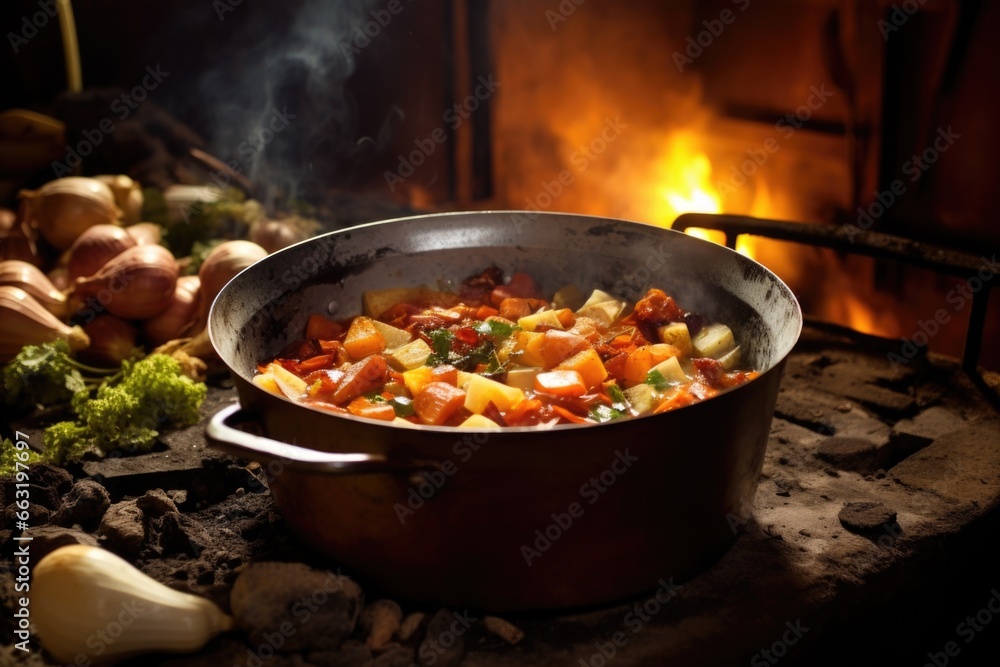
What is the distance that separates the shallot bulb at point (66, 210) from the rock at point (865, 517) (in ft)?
17.2

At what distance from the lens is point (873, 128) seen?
5.27 meters

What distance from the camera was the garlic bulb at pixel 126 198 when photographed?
6266 millimetres

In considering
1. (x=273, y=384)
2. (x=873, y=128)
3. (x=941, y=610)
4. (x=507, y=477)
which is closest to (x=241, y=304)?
(x=273, y=384)

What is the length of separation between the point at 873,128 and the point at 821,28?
79 centimetres

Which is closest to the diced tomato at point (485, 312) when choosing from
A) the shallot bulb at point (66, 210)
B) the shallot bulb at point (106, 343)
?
the shallot bulb at point (106, 343)

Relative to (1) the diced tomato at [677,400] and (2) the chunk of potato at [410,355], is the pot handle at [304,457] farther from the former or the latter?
(2) the chunk of potato at [410,355]

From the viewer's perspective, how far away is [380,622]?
8.53 ft

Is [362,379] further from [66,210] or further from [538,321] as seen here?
[66,210]

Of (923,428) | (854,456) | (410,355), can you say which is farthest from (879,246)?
(410,355)

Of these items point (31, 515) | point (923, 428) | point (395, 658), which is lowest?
point (31, 515)

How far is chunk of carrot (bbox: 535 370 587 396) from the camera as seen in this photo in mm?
3104

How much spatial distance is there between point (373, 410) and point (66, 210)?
398cm

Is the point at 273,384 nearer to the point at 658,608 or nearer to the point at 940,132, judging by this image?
the point at 658,608

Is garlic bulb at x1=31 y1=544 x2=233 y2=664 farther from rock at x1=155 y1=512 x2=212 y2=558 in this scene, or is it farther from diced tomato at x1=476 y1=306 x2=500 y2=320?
diced tomato at x1=476 y1=306 x2=500 y2=320
